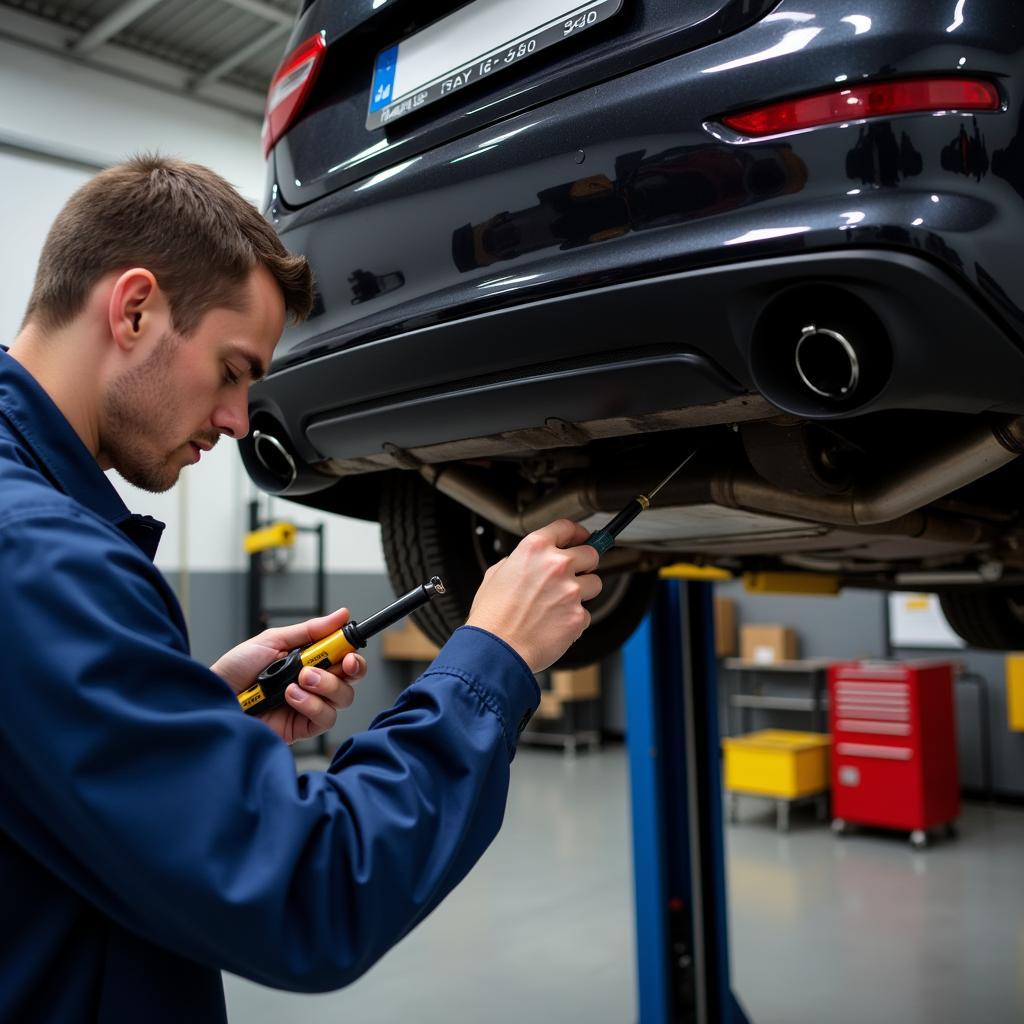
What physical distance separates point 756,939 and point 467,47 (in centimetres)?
320

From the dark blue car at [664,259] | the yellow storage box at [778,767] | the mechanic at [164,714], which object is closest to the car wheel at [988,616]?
the dark blue car at [664,259]

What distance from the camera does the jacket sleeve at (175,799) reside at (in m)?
0.57

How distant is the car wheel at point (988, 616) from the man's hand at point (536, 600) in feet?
6.84

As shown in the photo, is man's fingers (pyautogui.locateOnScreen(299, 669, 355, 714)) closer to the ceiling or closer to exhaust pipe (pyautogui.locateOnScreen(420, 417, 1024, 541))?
exhaust pipe (pyautogui.locateOnScreen(420, 417, 1024, 541))

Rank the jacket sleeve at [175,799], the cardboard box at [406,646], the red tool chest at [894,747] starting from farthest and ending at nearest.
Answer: the cardboard box at [406,646], the red tool chest at [894,747], the jacket sleeve at [175,799]

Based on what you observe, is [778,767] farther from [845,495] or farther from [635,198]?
[635,198]

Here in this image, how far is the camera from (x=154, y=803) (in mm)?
572

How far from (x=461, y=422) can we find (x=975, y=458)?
541mm

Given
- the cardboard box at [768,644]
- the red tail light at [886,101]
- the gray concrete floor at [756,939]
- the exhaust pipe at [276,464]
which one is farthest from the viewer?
the cardboard box at [768,644]

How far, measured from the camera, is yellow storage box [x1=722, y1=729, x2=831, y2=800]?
5121 millimetres

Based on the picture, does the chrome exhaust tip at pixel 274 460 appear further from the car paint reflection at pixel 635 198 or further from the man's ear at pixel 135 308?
the man's ear at pixel 135 308

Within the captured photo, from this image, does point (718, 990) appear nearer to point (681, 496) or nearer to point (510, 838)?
point (681, 496)

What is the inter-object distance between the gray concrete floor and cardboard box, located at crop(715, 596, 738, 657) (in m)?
2.06

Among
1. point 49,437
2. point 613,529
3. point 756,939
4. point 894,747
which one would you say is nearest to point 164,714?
point 49,437
